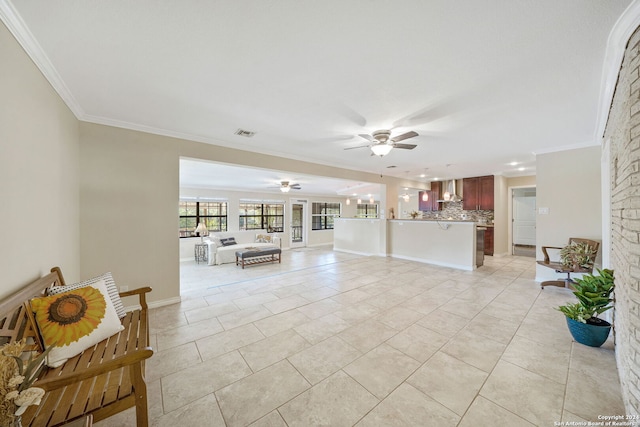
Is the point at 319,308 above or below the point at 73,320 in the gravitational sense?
below

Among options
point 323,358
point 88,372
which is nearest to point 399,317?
point 323,358

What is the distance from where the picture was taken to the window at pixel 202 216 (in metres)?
8.00

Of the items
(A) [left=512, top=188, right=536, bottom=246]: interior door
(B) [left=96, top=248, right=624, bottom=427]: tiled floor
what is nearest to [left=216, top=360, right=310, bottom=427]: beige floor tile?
(B) [left=96, top=248, right=624, bottom=427]: tiled floor

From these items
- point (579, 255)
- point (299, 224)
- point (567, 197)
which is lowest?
point (579, 255)

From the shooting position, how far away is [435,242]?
600 cm

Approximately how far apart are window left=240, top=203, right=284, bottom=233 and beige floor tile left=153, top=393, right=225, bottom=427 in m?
7.74

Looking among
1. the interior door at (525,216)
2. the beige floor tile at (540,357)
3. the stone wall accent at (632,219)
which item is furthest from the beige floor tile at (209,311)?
the interior door at (525,216)

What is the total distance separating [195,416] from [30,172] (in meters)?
2.09

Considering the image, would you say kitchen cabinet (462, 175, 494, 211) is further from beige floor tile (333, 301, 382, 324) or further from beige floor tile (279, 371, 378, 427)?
beige floor tile (279, 371, 378, 427)

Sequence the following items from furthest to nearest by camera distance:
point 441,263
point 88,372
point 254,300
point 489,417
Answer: point 441,263 → point 254,300 → point 489,417 → point 88,372

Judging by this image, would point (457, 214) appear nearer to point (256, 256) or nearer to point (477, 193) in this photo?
point (477, 193)

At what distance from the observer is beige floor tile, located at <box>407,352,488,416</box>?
166 centimetres

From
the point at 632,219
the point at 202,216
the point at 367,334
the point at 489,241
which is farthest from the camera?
A: the point at 202,216

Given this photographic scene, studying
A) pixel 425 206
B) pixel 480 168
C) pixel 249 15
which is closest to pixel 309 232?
pixel 425 206
